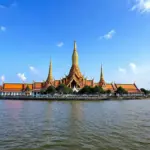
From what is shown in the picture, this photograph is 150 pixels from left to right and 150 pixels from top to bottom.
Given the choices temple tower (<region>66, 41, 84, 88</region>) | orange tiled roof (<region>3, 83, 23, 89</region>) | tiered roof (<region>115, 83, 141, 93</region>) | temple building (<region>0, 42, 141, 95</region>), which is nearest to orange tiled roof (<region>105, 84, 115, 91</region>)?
temple building (<region>0, 42, 141, 95</region>)

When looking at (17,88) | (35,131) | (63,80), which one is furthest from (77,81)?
(35,131)

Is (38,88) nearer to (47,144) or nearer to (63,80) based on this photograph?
(63,80)

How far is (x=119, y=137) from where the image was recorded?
11383 mm

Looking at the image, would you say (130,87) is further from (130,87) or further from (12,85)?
(12,85)

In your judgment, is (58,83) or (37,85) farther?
(37,85)

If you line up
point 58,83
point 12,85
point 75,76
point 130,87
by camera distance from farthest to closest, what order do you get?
1. point 130,87
2. point 12,85
3. point 58,83
4. point 75,76

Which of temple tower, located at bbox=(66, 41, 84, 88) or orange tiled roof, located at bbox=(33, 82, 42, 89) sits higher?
temple tower, located at bbox=(66, 41, 84, 88)

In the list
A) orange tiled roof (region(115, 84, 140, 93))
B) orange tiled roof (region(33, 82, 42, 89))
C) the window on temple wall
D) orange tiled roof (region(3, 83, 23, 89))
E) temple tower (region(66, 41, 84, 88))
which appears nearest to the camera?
temple tower (region(66, 41, 84, 88))

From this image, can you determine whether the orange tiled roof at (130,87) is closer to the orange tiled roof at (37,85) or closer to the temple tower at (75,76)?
the temple tower at (75,76)

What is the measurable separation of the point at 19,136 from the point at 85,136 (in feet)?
10.5

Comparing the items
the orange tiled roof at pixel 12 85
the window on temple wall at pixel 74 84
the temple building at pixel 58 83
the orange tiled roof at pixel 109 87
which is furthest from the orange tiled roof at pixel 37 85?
the orange tiled roof at pixel 109 87

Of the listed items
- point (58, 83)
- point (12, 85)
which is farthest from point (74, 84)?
point (12, 85)

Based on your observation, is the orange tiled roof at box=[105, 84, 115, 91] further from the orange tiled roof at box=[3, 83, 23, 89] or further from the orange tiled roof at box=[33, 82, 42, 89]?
the orange tiled roof at box=[3, 83, 23, 89]

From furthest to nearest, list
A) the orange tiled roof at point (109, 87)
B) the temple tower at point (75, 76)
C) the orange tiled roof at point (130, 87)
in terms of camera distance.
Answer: the orange tiled roof at point (130, 87) < the orange tiled roof at point (109, 87) < the temple tower at point (75, 76)
